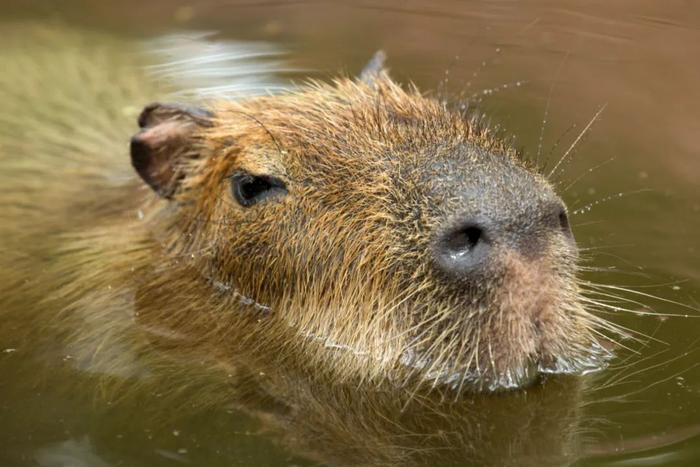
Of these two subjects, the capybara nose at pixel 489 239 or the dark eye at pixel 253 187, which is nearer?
the capybara nose at pixel 489 239

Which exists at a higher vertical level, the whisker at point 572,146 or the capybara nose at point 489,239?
the capybara nose at point 489,239

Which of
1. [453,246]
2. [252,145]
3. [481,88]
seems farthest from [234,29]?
[453,246]

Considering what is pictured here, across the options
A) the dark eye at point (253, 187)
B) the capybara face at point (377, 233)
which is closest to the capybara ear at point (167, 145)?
the capybara face at point (377, 233)

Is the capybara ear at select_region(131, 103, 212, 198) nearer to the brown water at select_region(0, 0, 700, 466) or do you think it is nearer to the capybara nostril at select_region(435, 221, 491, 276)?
the brown water at select_region(0, 0, 700, 466)

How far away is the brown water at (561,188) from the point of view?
130 inches

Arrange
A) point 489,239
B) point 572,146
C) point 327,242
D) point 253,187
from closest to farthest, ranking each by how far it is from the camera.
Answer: point 489,239
point 327,242
point 253,187
point 572,146

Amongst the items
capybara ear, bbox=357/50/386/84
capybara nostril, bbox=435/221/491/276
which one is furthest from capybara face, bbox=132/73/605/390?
capybara ear, bbox=357/50/386/84

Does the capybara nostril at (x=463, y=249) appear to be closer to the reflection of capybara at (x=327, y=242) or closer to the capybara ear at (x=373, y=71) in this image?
the reflection of capybara at (x=327, y=242)

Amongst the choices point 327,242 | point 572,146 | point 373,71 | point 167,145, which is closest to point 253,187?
point 327,242

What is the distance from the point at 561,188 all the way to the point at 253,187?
1519 mm

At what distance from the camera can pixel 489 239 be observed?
322 centimetres

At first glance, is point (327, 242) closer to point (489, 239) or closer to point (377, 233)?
point (377, 233)

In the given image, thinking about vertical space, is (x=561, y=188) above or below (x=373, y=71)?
below

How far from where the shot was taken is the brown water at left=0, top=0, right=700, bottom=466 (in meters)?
3.29
